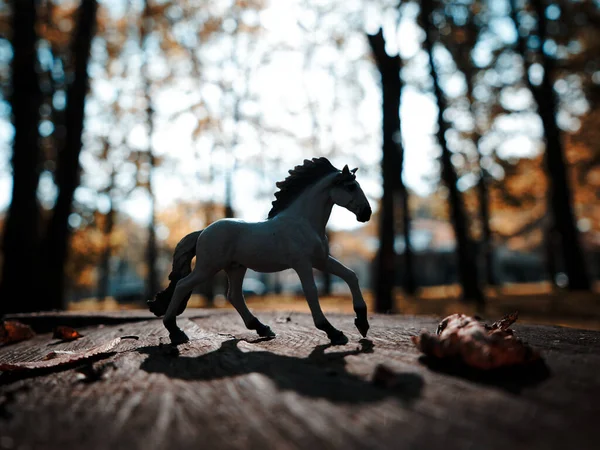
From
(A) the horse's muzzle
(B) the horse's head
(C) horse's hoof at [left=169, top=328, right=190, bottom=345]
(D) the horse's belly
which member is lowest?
(C) horse's hoof at [left=169, top=328, right=190, bottom=345]

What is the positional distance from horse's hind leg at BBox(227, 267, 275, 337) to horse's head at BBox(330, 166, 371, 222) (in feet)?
3.13

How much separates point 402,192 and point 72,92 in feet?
37.5

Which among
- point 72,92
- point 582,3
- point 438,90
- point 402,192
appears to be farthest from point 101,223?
point 582,3

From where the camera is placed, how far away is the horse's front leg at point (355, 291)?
2941 millimetres

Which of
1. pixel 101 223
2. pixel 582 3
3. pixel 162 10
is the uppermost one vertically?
pixel 162 10

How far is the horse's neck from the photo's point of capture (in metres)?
3.13

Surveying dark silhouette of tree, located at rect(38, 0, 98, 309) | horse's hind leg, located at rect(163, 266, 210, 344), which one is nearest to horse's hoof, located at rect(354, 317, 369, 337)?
horse's hind leg, located at rect(163, 266, 210, 344)

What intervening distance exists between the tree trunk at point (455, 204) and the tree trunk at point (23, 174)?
9502 mm

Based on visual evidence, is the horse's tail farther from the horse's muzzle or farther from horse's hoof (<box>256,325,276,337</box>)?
the horse's muzzle

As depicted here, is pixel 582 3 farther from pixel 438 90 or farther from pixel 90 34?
pixel 90 34

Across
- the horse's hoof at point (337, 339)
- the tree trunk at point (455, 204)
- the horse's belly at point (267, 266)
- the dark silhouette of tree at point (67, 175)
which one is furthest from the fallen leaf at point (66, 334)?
the tree trunk at point (455, 204)

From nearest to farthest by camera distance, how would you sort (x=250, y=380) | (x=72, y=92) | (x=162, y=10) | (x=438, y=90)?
(x=250, y=380)
(x=72, y=92)
(x=438, y=90)
(x=162, y=10)

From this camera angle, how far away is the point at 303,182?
3.26 meters

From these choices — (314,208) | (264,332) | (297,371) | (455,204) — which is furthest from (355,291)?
(455,204)
